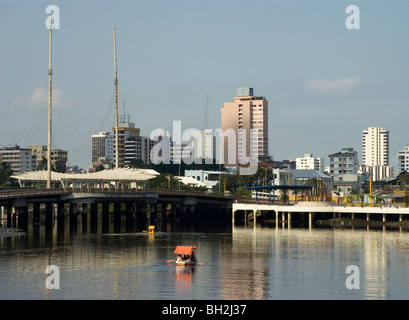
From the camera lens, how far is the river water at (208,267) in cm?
6184

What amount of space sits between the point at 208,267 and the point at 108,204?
8193 cm

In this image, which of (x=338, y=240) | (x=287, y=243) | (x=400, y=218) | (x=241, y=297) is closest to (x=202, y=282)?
(x=241, y=297)

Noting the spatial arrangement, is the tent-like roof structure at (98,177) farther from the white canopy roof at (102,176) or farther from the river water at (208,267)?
the river water at (208,267)

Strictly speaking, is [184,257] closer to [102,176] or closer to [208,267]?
[208,267]

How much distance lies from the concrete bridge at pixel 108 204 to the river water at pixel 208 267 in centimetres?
1489

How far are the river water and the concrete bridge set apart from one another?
1489 cm

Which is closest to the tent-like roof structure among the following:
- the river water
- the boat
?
the river water

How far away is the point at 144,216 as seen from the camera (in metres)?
161

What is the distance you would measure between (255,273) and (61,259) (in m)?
23.9

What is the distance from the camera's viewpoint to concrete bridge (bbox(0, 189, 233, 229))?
13112cm

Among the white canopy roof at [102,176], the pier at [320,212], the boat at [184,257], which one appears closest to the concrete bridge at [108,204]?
the white canopy roof at [102,176]

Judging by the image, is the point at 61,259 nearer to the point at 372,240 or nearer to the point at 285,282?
A: the point at 285,282
